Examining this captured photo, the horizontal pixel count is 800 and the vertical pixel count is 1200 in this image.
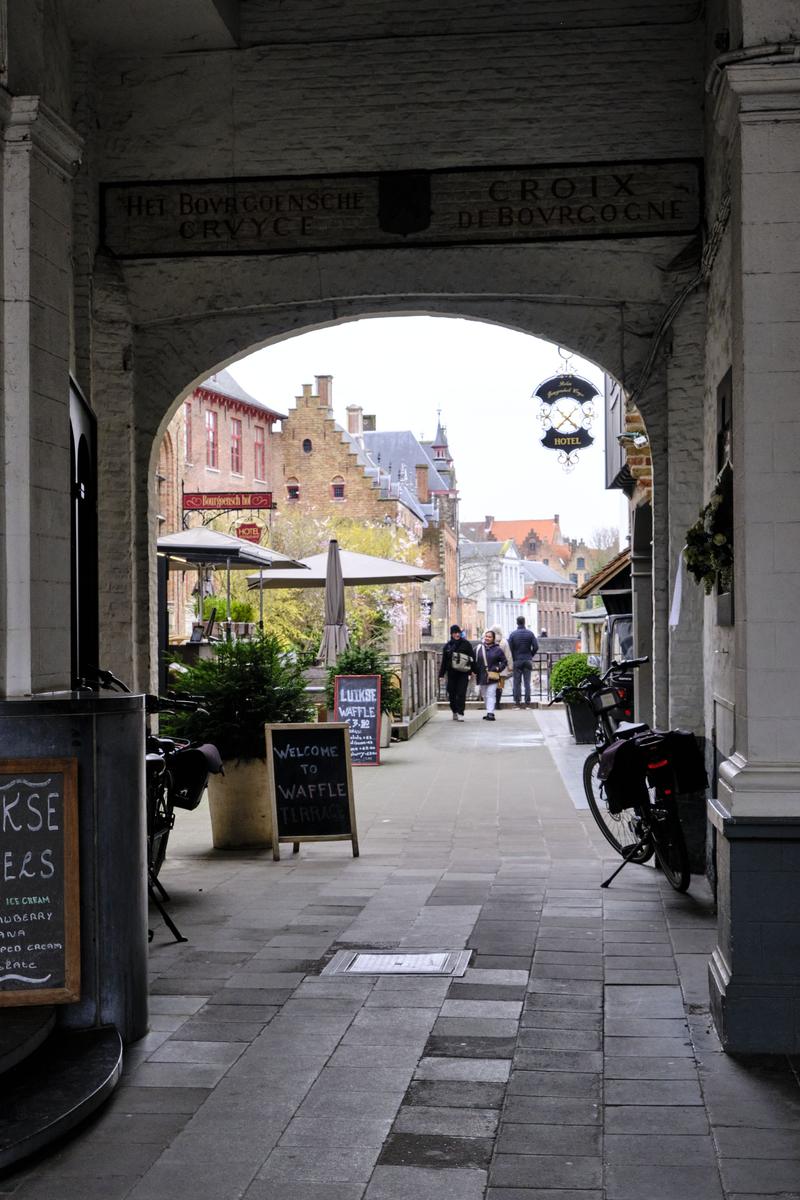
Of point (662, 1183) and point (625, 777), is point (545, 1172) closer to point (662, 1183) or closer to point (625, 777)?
point (662, 1183)

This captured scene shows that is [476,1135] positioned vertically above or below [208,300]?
below

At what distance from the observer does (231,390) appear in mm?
50500

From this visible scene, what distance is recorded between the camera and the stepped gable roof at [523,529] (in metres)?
144

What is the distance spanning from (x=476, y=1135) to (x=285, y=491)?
175 feet

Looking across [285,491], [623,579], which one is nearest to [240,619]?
[623,579]

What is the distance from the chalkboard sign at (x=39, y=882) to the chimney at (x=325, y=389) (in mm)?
53353

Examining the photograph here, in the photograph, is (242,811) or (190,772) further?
(242,811)

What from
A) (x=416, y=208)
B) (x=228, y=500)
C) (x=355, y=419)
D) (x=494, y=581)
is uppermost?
(x=355, y=419)

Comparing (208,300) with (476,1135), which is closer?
(476,1135)

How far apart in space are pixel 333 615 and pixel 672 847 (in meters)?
11.0

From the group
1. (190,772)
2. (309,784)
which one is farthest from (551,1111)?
(309,784)

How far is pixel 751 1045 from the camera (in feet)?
15.1

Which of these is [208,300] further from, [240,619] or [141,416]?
[240,619]

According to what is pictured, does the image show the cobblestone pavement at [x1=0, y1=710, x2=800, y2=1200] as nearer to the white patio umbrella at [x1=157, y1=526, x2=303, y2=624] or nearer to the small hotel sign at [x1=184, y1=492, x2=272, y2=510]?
the white patio umbrella at [x1=157, y1=526, x2=303, y2=624]
